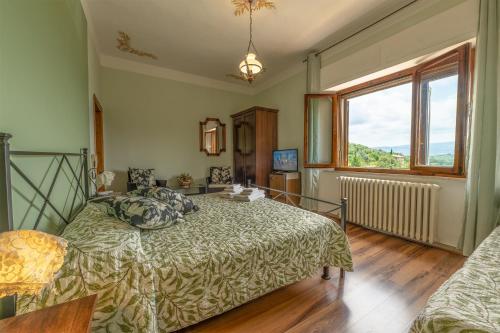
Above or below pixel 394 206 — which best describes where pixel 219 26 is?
above

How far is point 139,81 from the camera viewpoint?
160 inches

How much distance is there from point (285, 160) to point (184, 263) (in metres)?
3.34

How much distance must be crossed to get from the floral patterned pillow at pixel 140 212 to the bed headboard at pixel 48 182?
1.10ft

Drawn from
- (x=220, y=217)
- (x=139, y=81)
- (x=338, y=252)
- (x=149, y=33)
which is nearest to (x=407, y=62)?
(x=338, y=252)

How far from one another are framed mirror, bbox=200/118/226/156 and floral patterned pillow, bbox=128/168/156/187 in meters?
1.25

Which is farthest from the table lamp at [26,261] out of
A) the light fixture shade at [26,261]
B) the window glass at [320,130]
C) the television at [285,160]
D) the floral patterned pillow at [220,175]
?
the floral patterned pillow at [220,175]

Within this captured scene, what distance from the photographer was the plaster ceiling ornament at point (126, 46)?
10.3ft

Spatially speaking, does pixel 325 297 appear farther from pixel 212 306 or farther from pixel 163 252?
pixel 163 252

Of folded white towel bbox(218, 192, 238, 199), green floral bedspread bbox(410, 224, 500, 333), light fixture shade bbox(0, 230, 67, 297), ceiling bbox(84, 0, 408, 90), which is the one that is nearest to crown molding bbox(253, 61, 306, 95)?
ceiling bbox(84, 0, 408, 90)

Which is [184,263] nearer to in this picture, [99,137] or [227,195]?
[227,195]

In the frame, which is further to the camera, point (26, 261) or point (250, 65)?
point (250, 65)

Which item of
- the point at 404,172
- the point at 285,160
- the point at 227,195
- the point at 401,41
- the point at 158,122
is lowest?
the point at 227,195

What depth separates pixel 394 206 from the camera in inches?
104

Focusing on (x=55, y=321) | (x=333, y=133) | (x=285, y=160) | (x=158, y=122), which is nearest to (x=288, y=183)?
(x=285, y=160)
